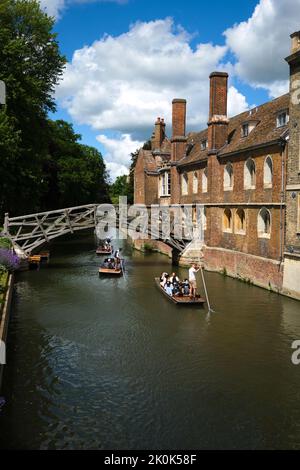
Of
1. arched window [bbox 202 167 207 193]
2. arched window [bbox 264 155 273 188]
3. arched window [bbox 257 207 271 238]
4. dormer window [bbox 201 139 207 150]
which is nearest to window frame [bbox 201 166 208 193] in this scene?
arched window [bbox 202 167 207 193]

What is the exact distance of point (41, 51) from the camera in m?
28.6

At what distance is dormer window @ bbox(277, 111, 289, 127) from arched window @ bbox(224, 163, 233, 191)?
442 cm

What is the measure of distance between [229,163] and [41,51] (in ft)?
47.0

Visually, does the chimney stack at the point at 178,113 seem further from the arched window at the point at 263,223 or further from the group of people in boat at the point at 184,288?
the group of people in boat at the point at 184,288

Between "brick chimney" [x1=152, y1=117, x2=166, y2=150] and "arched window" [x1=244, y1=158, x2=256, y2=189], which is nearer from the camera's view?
"arched window" [x1=244, y1=158, x2=256, y2=189]

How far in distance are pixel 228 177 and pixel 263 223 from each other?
4690 millimetres

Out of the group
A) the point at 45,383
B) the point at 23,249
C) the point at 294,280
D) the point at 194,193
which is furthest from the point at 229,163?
the point at 45,383

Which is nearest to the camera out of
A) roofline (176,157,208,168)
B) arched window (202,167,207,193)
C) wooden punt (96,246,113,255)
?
roofline (176,157,208,168)

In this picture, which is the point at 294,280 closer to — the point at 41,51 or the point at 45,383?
the point at 45,383

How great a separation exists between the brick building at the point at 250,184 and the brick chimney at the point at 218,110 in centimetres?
5

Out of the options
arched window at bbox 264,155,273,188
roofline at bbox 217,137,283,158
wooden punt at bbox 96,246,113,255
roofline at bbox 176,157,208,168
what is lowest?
wooden punt at bbox 96,246,113,255

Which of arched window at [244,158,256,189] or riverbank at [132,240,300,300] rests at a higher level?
arched window at [244,158,256,189]

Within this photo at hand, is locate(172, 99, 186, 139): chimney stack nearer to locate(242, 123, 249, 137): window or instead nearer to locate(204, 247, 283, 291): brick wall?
locate(242, 123, 249, 137): window

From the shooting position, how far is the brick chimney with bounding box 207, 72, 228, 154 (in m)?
25.0
